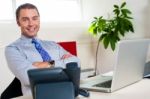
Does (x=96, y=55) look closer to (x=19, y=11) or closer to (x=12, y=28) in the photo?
(x=12, y=28)

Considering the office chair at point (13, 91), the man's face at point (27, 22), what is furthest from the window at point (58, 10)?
the office chair at point (13, 91)

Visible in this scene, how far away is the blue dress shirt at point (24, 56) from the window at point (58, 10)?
4.56ft

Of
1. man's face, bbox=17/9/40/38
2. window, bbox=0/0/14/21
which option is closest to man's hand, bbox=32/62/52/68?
man's face, bbox=17/9/40/38

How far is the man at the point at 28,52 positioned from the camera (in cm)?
184

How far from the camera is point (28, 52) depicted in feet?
6.49

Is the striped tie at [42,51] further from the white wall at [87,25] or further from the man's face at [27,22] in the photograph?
the white wall at [87,25]

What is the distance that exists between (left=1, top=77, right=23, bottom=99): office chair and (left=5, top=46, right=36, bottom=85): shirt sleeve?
0.16 feet

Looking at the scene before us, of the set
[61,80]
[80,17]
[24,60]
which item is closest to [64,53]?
[24,60]

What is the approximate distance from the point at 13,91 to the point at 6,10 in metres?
1.71

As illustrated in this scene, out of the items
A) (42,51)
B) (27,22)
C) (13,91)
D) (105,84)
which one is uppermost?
(27,22)

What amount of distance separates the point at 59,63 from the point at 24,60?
0.91 feet

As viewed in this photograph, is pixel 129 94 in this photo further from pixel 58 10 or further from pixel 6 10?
pixel 58 10

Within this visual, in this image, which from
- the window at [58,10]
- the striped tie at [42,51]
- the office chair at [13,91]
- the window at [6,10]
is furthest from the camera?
the window at [58,10]

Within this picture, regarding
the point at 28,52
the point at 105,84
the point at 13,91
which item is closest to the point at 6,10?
the point at 28,52
